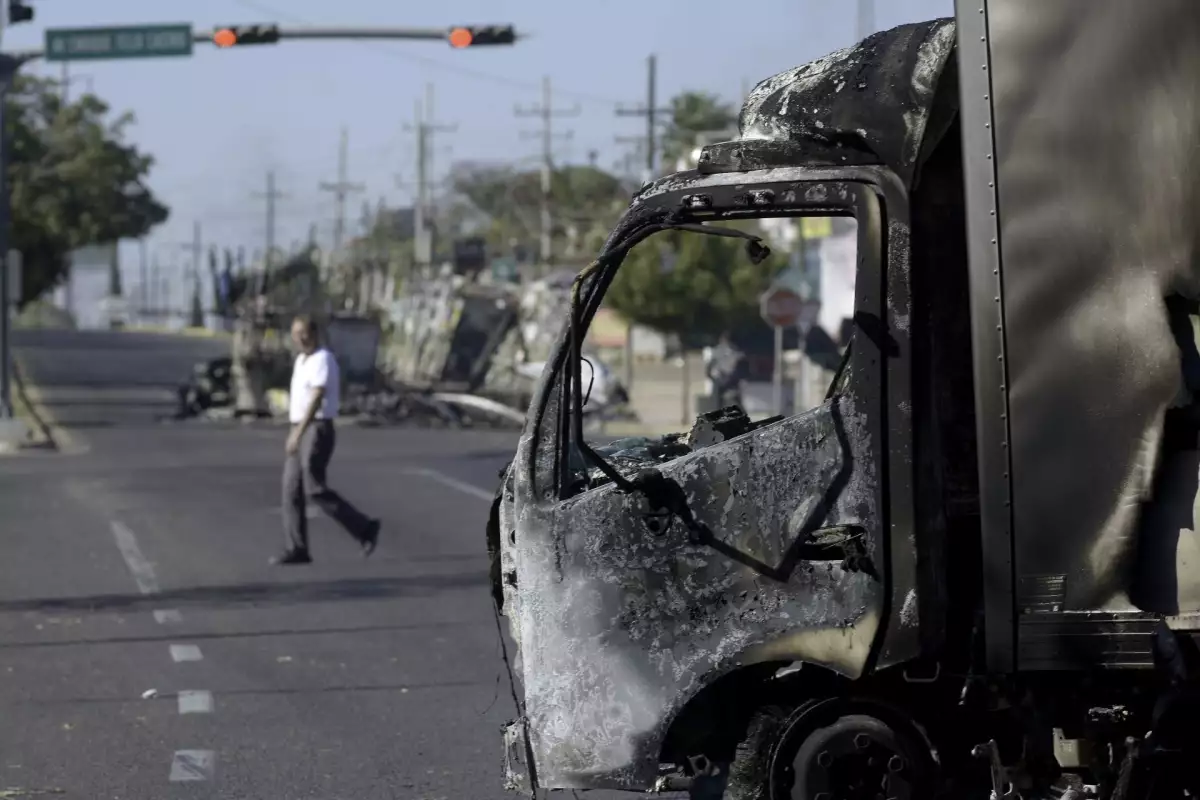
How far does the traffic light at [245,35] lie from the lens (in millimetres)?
25531


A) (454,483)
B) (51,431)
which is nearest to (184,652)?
(454,483)

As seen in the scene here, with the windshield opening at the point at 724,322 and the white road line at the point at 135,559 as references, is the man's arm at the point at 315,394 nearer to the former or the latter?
the white road line at the point at 135,559

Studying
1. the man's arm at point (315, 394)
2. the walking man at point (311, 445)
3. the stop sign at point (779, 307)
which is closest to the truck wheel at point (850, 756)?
the walking man at point (311, 445)

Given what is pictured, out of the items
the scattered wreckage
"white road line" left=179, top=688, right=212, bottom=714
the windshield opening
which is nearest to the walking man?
"white road line" left=179, top=688, right=212, bottom=714

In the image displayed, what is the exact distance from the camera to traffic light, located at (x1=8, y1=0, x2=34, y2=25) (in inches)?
1090

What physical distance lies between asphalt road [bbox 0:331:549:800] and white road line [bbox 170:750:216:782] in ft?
0.04

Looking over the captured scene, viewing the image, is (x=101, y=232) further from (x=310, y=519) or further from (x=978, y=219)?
(x=978, y=219)

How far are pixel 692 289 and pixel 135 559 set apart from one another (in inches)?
1519

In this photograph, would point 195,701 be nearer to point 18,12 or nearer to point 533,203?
point 18,12

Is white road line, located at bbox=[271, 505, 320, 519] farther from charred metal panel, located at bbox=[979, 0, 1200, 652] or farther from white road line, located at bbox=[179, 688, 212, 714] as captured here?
charred metal panel, located at bbox=[979, 0, 1200, 652]

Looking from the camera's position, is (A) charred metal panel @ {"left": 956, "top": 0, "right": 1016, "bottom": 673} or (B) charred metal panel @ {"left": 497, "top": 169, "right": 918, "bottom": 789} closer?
(A) charred metal panel @ {"left": 956, "top": 0, "right": 1016, "bottom": 673}

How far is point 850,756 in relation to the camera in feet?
18.5

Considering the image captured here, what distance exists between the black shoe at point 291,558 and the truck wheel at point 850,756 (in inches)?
386

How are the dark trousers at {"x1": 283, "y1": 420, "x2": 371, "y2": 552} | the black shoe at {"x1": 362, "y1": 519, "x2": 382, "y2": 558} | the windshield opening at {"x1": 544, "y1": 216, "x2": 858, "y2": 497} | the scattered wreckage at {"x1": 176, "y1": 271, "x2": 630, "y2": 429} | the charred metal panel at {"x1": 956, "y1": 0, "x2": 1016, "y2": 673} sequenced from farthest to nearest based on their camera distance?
1. the scattered wreckage at {"x1": 176, "y1": 271, "x2": 630, "y2": 429}
2. the windshield opening at {"x1": 544, "y1": 216, "x2": 858, "y2": 497}
3. the black shoe at {"x1": 362, "y1": 519, "x2": 382, "y2": 558}
4. the dark trousers at {"x1": 283, "y1": 420, "x2": 371, "y2": 552}
5. the charred metal panel at {"x1": 956, "y1": 0, "x2": 1016, "y2": 673}
